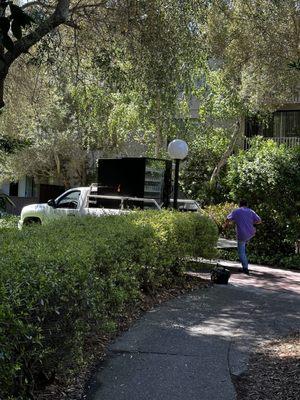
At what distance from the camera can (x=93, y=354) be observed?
568 cm

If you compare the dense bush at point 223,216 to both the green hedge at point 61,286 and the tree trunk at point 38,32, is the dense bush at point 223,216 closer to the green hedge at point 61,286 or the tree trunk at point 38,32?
the tree trunk at point 38,32

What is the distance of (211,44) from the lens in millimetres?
18359

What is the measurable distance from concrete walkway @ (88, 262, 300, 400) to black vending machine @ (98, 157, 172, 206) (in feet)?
19.4

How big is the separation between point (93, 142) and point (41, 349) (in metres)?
21.3

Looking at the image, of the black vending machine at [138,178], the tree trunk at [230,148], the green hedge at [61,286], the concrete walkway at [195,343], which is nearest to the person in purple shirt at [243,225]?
the concrete walkway at [195,343]

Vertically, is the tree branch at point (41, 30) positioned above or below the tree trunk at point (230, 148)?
above

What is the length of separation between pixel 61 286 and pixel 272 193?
1144 cm

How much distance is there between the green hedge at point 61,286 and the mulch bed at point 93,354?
0.53ft

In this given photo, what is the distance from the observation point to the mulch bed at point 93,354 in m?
4.59

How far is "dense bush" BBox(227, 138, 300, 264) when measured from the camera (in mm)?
14641

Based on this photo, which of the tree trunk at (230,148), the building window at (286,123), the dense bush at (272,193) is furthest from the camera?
the building window at (286,123)

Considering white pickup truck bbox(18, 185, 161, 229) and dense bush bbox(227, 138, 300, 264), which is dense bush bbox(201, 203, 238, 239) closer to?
dense bush bbox(227, 138, 300, 264)

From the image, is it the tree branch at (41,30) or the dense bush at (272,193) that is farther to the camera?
the dense bush at (272,193)

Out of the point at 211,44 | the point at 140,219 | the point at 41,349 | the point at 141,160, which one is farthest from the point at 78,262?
the point at 211,44
